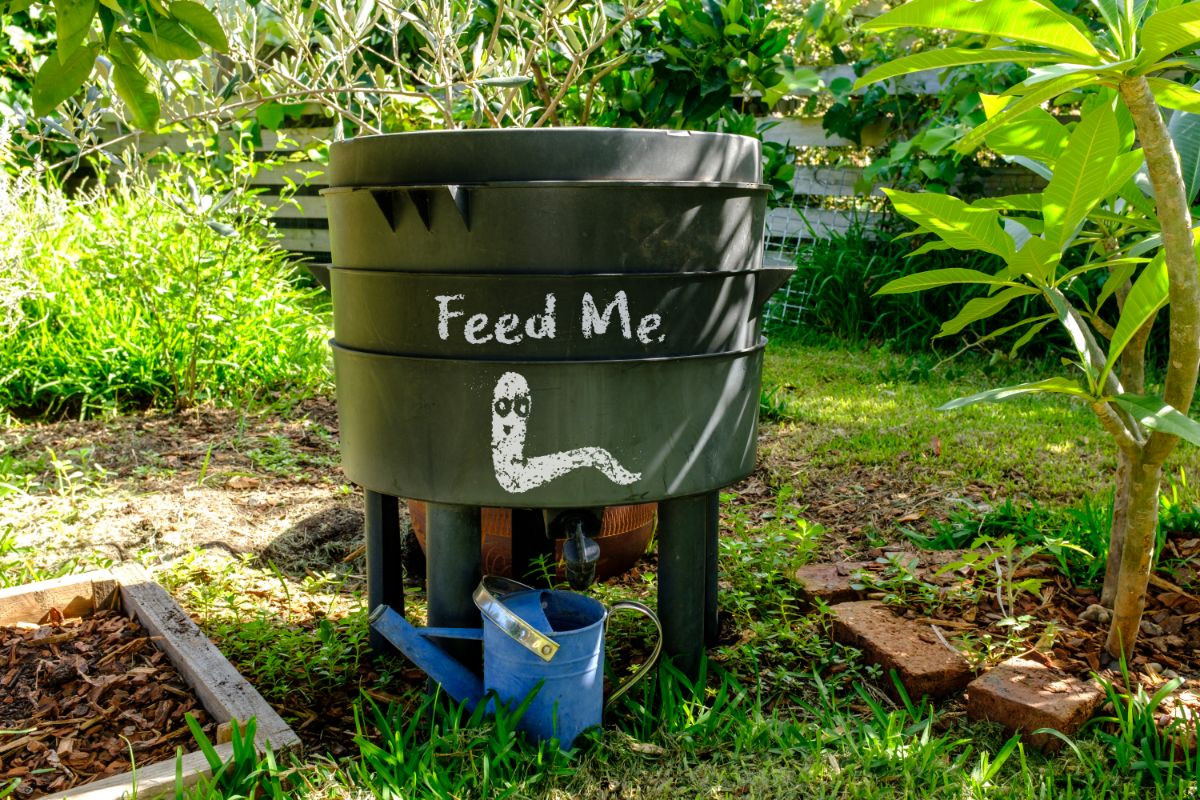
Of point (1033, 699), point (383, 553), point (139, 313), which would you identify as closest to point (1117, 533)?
point (1033, 699)

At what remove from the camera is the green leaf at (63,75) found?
1381 millimetres

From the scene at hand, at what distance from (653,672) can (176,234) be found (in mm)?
3283

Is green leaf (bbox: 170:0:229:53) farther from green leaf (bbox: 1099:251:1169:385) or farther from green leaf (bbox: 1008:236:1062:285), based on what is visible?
green leaf (bbox: 1099:251:1169:385)

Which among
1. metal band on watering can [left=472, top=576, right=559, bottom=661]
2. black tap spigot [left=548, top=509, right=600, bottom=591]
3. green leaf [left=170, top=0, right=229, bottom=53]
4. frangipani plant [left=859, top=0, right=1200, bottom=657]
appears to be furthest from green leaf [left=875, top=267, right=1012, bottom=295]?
green leaf [left=170, top=0, right=229, bottom=53]

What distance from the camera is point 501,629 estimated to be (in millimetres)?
1873

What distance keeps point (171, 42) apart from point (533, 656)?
116cm

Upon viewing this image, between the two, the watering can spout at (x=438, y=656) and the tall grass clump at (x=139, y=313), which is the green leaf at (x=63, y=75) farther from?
the tall grass clump at (x=139, y=313)

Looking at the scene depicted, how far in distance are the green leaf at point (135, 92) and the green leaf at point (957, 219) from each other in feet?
3.86

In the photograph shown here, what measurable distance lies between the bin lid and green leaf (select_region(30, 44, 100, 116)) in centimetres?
56

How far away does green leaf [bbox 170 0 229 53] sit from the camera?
138 centimetres

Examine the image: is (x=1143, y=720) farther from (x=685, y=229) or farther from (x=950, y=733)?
(x=685, y=229)

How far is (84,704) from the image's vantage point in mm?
2061

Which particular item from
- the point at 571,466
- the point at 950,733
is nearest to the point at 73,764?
the point at 571,466

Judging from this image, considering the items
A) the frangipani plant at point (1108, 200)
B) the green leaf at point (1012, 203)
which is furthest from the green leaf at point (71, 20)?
the green leaf at point (1012, 203)
